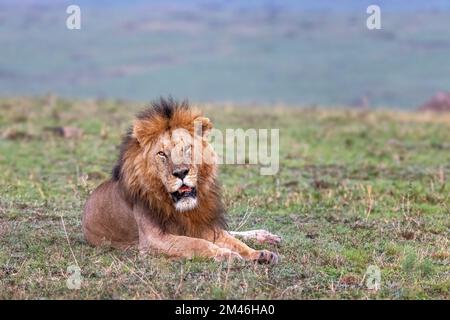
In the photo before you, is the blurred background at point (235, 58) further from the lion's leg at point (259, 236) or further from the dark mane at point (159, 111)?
the dark mane at point (159, 111)

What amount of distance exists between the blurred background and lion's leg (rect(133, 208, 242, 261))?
20.7m

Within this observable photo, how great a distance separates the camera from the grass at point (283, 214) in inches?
274

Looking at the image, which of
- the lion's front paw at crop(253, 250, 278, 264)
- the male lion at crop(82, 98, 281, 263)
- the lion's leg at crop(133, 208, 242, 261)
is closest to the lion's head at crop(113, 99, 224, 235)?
the male lion at crop(82, 98, 281, 263)

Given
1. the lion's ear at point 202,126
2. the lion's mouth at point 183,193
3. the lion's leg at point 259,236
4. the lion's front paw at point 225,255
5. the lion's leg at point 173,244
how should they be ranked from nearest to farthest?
the lion's front paw at point 225,255 < the lion's leg at point 173,244 < the lion's mouth at point 183,193 < the lion's ear at point 202,126 < the lion's leg at point 259,236

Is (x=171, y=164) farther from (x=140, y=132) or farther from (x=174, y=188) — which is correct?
(x=140, y=132)

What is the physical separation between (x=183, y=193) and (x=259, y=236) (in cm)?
112

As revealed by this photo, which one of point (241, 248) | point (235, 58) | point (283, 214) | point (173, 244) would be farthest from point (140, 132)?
point (235, 58)

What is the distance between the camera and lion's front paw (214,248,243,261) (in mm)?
7598

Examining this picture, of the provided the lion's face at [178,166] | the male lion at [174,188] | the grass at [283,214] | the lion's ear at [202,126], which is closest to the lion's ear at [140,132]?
the male lion at [174,188]

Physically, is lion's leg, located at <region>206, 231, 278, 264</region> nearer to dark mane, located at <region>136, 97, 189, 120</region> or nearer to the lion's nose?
the lion's nose

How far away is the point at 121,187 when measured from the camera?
8.40 m

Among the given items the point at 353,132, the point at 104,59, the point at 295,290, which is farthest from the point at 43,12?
the point at 295,290

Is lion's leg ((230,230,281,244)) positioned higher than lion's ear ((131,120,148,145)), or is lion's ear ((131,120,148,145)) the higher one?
lion's ear ((131,120,148,145))

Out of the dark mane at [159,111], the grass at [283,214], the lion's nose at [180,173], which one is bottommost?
the grass at [283,214]
